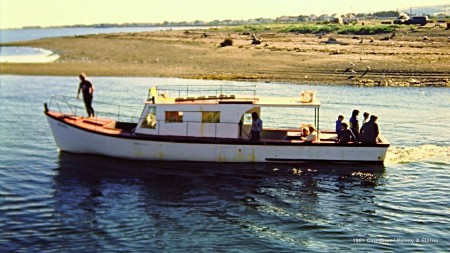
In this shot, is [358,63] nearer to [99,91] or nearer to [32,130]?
[99,91]

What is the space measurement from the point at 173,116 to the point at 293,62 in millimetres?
28664

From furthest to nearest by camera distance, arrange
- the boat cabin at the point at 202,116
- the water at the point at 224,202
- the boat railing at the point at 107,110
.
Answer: the boat railing at the point at 107,110 → the boat cabin at the point at 202,116 → the water at the point at 224,202

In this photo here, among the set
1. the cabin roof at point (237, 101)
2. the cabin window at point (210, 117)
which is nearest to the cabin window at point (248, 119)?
the cabin roof at point (237, 101)

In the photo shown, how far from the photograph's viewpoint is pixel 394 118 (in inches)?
1195

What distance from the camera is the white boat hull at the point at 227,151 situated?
2283 centimetres

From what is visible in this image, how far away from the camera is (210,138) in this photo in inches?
920

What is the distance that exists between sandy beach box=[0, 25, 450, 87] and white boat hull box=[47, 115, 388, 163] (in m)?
19.0

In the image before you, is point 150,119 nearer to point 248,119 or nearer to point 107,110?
point 248,119

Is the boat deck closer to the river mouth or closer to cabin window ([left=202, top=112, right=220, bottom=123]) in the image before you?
cabin window ([left=202, top=112, right=220, bottom=123])

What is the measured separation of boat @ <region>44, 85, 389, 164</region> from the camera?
22.9m

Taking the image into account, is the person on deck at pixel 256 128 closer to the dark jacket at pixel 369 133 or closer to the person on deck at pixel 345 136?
the person on deck at pixel 345 136

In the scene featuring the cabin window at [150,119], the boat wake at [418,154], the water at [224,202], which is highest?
the cabin window at [150,119]

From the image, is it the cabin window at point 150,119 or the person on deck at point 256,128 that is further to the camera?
the cabin window at point 150,119

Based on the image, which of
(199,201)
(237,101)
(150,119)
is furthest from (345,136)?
(150,119)
